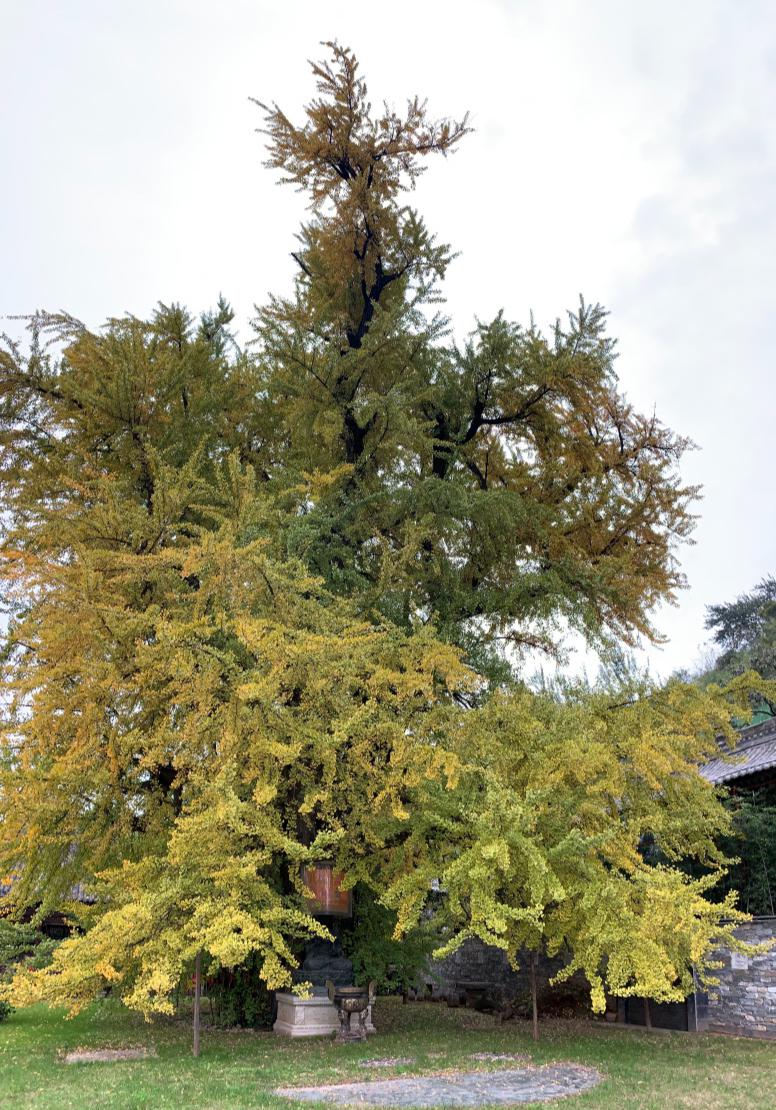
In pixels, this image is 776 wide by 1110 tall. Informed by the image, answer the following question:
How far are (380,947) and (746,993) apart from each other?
16.0 feet

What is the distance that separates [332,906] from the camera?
1121cm

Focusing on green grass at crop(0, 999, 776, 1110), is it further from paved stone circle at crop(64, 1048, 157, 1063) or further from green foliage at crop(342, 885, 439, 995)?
green foliage at crop(342, 885, 439, 995)

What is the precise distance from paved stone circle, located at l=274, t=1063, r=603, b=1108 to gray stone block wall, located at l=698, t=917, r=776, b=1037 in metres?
3.34

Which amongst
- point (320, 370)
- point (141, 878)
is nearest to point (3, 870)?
point (141, 878)

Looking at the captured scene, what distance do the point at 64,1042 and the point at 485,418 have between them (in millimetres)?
11351

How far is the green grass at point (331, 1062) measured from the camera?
280 inches

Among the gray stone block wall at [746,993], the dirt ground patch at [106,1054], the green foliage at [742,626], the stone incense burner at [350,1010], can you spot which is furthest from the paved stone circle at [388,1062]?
the green foliage at [742,626]

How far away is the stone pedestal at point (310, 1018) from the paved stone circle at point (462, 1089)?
128 inches

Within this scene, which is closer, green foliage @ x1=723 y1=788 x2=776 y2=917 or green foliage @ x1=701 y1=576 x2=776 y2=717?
green foliage @ x1=723 y1=788 x2=776 y2=917

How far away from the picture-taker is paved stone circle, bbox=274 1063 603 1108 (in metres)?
7.03

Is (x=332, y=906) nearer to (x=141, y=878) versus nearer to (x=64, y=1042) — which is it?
(x=141, y=878)

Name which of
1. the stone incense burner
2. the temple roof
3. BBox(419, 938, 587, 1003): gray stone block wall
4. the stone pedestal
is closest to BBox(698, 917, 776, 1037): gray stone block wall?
the temple roof

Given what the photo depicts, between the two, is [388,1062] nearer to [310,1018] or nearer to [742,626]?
[310,1018]

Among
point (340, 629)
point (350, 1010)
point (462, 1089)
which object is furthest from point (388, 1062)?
point (340, 629)
